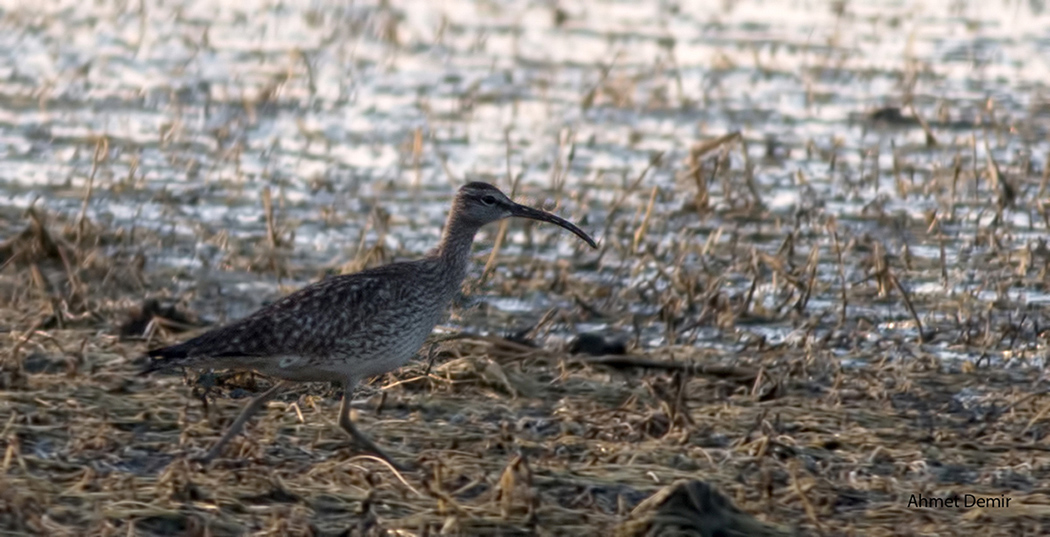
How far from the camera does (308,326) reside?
841 centimetres

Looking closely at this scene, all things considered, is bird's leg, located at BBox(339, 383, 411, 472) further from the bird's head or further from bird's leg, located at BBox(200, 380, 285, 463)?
the bird's head

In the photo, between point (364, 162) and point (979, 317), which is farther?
point (364, 162)

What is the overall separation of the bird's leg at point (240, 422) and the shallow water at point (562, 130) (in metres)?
2.08

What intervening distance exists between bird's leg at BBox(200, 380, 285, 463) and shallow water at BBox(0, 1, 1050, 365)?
82.0 inches

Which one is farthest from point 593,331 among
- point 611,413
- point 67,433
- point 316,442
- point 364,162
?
point 364,162

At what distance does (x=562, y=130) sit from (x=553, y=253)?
11.1 ft

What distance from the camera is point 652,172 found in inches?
581

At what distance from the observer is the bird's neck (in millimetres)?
9148

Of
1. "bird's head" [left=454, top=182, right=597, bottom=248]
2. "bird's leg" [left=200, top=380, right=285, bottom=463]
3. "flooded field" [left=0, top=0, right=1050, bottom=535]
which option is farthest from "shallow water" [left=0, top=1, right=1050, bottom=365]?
"bird's leg" [left=200, top=380, right=285, bottom=463]

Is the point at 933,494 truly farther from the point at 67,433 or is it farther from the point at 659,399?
the point at 67,433

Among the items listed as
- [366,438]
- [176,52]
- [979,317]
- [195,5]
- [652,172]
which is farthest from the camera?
[195,5]

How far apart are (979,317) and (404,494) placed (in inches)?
171

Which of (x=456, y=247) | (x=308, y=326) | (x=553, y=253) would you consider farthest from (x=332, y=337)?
(x=553, y=253)

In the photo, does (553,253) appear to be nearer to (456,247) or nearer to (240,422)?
(456,247)
